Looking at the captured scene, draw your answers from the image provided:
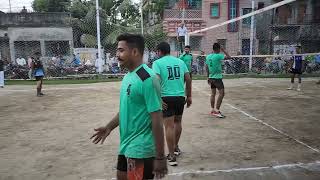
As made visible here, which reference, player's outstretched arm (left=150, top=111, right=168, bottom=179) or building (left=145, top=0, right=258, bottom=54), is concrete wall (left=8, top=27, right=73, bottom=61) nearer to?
building (left=145, top=0, right=258, bottom=54)

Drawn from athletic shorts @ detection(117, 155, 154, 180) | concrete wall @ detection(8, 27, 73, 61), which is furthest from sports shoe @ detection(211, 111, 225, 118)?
concrete wall @ detection(8, 27, 73, 61)

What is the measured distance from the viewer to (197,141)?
6.38m

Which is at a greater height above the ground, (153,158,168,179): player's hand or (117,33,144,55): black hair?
(117,33,144,55): black hair

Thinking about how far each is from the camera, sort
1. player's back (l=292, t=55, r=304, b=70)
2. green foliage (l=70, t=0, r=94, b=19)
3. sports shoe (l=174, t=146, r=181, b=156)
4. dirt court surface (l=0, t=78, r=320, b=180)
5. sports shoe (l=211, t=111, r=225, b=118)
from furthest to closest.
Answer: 1. green foliage (l=70, t=0, r=94, b=19)
2. player's back (l=292, t=55, r=304, b=70)
3. sports shoe (l=211, t=111, r=225, b=118)
4. sports shoe (l=174, t=146, r=181, b=156)
5. dirt court surface (l=0, t=78, r=320, b=180)

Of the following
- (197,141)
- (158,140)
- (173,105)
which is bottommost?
(197,141)

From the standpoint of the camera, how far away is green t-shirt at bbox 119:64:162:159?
2.77 meters

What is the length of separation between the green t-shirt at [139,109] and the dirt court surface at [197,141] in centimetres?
191

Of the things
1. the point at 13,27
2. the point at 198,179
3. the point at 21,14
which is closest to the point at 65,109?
the point at 198,179

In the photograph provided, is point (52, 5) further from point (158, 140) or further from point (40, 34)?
point (158, 140)

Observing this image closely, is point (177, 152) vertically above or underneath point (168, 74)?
underneath

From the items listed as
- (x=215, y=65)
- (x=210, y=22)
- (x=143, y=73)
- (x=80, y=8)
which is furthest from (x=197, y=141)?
(x=80, y=8)

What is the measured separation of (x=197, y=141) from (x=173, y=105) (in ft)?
4.67

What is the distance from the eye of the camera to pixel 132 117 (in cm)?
290

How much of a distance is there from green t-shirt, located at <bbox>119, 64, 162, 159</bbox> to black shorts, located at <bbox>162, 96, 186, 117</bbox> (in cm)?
221
